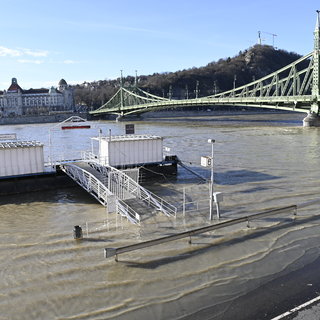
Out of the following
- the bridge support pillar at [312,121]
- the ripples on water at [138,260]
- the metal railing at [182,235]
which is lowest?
the ripples on water at [138,260]

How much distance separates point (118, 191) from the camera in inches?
694

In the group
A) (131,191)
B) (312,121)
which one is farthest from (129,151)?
(312,121)

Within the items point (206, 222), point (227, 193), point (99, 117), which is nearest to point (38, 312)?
point (206, 222)

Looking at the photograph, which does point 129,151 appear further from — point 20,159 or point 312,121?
point 312,121

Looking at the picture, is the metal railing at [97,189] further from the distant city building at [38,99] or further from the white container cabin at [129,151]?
the distant city building at [38,99]

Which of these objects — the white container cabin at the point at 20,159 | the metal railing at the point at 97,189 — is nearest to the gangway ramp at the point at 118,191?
the metal railing at the point at 97,189

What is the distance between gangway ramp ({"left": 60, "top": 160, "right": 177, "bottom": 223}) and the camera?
1493 cm

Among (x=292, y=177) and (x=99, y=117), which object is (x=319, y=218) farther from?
(x=99, y=117)

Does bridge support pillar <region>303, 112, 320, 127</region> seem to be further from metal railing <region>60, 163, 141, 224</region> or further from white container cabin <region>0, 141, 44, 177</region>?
white container cabin <region>0, 141, 44, 177</region>

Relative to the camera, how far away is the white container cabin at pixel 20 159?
20.3 meters

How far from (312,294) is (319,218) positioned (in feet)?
20.7

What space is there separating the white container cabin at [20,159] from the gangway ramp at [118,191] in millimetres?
1492

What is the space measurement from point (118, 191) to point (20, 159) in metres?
6.38

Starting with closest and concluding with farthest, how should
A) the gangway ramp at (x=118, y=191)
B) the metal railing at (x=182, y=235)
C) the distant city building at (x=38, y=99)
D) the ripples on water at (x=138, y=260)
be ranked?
the ripples on water at (x=138, y=260)
the metal railing at (x=182, y=235)
the gangway ramp at (x=118, y=191)
the distant city building at (x=38, y=99)
